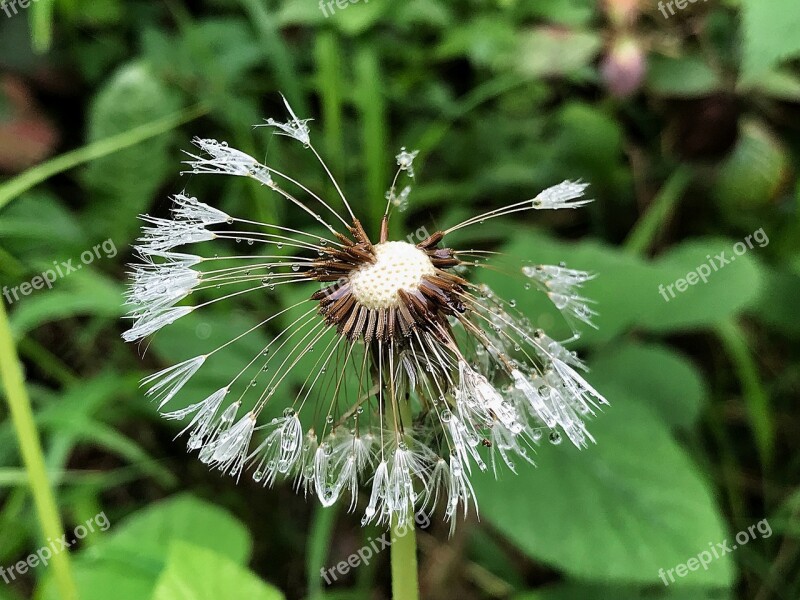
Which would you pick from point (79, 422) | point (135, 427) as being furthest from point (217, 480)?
point (79, 422)

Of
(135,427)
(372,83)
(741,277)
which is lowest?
(741,277)

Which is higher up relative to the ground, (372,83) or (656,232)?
(372,83)

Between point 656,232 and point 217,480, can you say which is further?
point 656,232

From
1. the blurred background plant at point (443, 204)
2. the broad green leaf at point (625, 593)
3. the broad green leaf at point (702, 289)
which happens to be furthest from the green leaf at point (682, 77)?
the broad green leaf at point (625, 593)

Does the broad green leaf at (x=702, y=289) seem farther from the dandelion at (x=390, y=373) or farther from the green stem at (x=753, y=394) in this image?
the dandelion at (x=390, y=373)

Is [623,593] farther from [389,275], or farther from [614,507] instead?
[389,275]

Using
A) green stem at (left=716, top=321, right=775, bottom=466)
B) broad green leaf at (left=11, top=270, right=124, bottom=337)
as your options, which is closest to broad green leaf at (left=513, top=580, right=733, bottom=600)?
green stem at (left=716, top=321, right=775, bottom=466)

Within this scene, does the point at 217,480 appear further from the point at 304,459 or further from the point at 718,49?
A: the point at 718,49

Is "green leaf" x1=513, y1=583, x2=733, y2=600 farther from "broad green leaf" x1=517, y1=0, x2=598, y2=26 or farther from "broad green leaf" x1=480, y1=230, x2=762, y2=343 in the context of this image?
"broad green leaf" x1=517, y1=0, x2=598, y2=26
